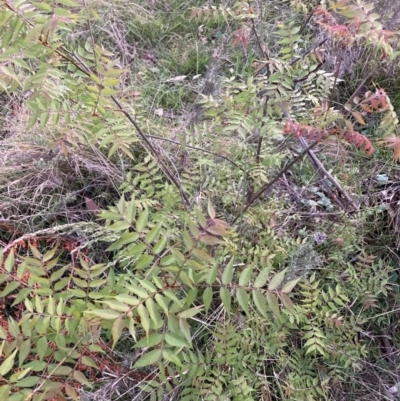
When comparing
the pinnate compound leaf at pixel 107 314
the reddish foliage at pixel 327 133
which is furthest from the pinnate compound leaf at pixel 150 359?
the reddish foliage at pixel 327 133

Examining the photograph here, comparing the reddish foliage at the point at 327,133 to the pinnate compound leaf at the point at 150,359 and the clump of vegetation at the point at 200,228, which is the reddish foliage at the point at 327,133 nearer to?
the clump of vegetation at the point at 200,228

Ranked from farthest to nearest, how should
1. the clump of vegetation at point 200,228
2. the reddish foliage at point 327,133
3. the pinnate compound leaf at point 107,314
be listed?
1. the reddish foliage at point 327,133
2. the clump of vegetation at point 200,228
3. the pinnate compound leaf at point 107,314

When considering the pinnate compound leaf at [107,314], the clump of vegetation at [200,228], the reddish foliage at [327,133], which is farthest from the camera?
the reddish foliage at [327,133]

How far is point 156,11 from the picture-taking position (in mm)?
3531

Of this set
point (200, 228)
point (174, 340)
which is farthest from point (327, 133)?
point (174, 340)

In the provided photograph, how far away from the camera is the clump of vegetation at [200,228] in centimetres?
119

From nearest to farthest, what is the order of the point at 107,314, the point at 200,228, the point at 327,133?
the point at 107,314 → the point at 327,133 → the point at 200,228

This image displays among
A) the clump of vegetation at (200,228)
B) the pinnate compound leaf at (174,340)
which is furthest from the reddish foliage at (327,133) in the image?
the pinnate compound leaf at (174,340)

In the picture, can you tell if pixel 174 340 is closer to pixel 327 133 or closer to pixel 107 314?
pixel 107 314

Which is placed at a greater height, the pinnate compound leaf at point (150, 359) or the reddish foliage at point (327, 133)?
the reddish foliage at point (327, 133)

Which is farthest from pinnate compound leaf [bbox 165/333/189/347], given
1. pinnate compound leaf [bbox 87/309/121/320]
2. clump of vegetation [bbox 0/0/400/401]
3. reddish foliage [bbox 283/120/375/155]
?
reddish foliage [bbox 283/120/375/155]

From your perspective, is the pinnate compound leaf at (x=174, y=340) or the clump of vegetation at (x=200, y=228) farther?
the clump of vegetation at (x=200, y=228)

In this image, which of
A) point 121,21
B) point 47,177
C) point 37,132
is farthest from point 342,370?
point 121,21

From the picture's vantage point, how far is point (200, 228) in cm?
165
